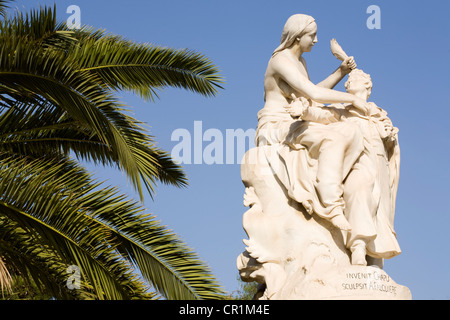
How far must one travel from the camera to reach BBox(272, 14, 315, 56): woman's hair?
358 inches

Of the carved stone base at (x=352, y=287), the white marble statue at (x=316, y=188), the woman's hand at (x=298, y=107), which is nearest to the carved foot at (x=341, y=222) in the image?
the white marble statue at (x=316, y=188)

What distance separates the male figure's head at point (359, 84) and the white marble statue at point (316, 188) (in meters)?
0.01

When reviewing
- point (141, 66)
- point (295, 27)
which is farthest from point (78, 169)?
point (295, 27)

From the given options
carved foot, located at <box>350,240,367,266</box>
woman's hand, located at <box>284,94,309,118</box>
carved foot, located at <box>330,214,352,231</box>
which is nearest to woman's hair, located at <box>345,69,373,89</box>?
woman's hand, located at <box>284,94,309,118</box>

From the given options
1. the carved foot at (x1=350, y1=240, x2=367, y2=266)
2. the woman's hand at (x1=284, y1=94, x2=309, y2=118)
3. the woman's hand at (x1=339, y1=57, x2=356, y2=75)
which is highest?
the woman's hand at (x1=339, y1=57, x2=356, y2=75)

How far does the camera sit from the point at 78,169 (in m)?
10.3

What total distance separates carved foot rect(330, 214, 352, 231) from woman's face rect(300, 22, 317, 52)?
7.01ft

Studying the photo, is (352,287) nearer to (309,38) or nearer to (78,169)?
(309,38)

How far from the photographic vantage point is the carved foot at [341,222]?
7.86 meters

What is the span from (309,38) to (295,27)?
0.63ft

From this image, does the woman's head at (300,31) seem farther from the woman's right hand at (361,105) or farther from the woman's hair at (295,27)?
the woman's right hand at (361,105)

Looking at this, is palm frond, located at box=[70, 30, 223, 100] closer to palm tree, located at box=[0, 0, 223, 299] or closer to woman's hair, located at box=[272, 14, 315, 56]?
palm tree, located at box=[0, 0, 223, 299]

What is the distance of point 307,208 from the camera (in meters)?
8.09
